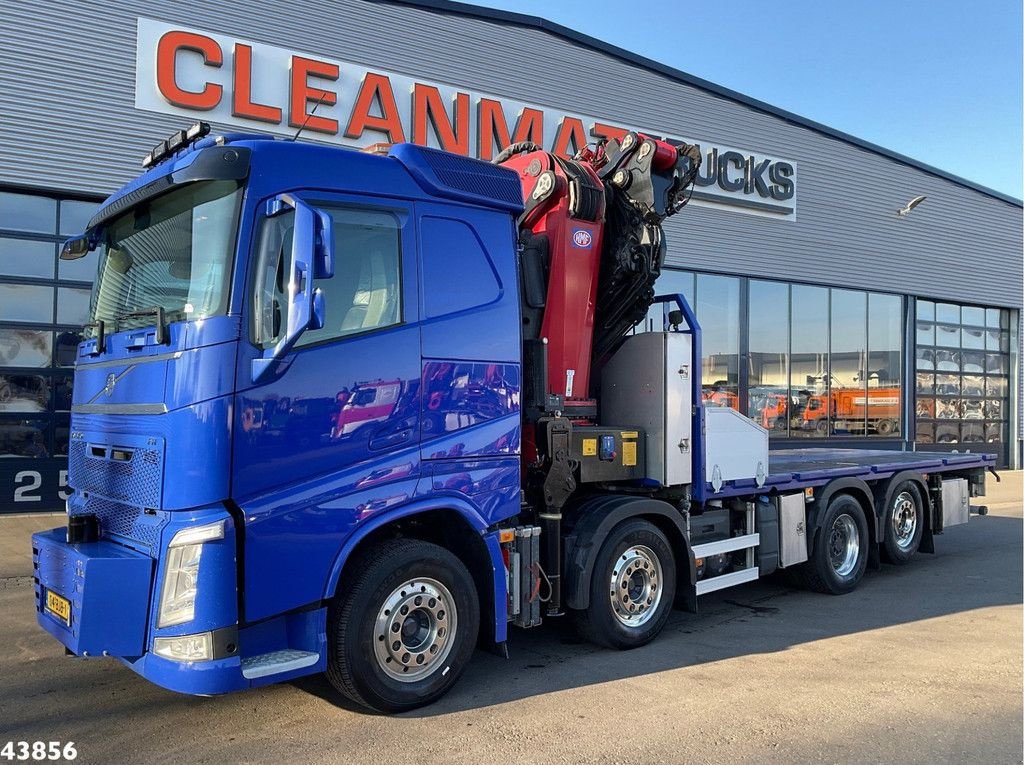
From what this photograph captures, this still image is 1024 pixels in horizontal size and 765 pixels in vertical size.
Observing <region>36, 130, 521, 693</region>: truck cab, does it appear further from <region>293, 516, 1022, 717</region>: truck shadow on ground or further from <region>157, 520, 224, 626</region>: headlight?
<region>293, 516, 1022, 717</region>: truck shadow on ground

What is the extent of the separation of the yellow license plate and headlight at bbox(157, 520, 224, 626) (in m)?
0.66

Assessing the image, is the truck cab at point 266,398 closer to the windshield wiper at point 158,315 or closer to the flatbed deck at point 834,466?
the windshield wiper at point 158,315

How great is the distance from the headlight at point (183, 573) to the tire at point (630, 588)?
2.70 m

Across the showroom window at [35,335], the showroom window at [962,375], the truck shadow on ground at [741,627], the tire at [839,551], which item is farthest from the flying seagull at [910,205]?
the showroom window at [35,335]

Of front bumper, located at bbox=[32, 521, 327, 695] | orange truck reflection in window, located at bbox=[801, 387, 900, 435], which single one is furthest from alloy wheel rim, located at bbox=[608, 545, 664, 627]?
orange truck reflection in window, located at bbox=[801, 387, 900, 435]

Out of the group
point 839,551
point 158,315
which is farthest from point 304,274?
point 839,551

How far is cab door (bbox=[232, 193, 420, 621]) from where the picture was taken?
400 cm

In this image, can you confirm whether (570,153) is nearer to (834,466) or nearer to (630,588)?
(834,466)

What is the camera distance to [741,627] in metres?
6.61

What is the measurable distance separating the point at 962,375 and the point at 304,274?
23558 mm

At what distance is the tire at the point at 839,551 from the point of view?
7.78 m

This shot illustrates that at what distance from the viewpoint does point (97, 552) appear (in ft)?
13.8

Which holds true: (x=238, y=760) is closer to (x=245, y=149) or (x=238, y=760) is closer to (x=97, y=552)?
(x=97, y=552)

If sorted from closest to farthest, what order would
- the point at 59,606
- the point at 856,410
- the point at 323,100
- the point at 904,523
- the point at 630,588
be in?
the point at 59,606, the point at 630,588, the point at 904,523, the point at 323,100, the point at 856,410
